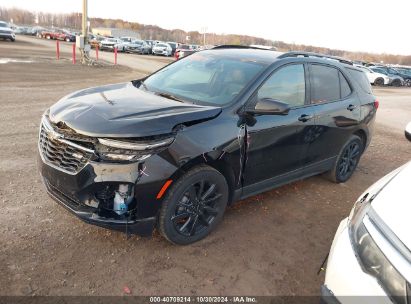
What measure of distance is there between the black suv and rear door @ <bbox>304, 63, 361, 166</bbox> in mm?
18

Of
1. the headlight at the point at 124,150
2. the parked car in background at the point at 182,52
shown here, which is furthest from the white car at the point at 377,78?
the headlight at the point at 124,150

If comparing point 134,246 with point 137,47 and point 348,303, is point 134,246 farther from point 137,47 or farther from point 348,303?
point 137,47

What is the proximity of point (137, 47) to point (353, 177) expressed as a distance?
35.9 m

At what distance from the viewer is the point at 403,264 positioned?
5.94ft

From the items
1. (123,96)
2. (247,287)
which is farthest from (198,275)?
(123,96)

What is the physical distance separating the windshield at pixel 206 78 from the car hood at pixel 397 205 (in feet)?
5.49

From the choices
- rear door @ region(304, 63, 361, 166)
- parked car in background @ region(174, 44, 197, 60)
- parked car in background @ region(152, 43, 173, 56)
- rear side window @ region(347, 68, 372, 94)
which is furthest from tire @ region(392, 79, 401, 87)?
rear door @ region(304, 63, 361, 166)

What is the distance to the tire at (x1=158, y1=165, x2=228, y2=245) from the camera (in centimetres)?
310

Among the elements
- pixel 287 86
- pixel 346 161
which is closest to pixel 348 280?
pixel 287 86

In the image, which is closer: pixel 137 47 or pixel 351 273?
pixel 351 273

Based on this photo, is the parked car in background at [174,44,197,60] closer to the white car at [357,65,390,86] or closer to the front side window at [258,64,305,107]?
the front side window at [258,64,305,107]

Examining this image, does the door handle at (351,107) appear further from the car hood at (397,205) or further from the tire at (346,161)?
the car hood at (397,205)

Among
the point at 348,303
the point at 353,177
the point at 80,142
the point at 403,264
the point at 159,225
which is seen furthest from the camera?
the point at 353,177

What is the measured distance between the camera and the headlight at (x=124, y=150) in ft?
9.24
